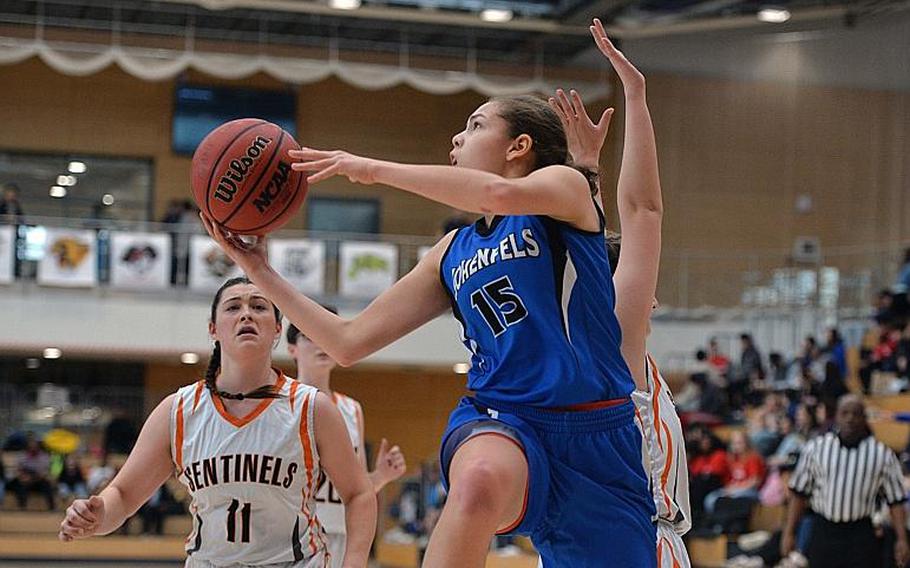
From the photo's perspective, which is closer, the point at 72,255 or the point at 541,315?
the point at 541,315

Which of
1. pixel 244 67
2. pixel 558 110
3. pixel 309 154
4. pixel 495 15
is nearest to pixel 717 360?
pixel 495 15

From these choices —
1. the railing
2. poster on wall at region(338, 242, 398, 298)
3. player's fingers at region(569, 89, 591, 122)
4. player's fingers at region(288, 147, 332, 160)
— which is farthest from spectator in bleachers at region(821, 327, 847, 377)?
player's fingers at region(288, 147, 332, 160)

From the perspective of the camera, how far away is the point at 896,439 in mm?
14297

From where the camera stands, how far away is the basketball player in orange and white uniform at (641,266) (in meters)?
3.89

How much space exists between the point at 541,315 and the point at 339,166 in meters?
0.60

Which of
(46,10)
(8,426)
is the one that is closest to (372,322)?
(8,426)

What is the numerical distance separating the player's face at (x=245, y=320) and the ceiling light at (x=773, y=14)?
18522 mm

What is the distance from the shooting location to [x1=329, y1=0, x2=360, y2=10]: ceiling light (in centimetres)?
2098

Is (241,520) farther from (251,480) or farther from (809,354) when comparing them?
(809,354)

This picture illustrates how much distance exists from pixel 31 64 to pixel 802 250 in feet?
42.7

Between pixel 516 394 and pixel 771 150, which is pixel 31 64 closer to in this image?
pixel 771 150

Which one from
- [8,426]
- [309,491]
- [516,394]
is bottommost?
[8,426]

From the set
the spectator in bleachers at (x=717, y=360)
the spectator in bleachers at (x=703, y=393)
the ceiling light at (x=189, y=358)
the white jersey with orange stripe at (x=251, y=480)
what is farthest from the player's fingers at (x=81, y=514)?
the ceiling light at (x=189, y=358)

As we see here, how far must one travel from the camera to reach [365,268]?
62.1ft
